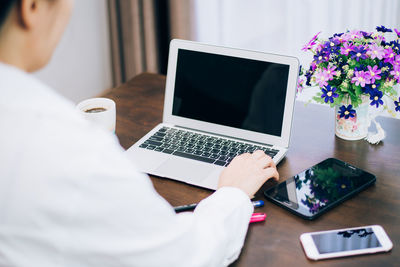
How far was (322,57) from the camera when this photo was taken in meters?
1.22

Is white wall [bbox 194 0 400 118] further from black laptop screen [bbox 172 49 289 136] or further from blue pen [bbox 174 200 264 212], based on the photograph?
blue pen [bbox 174 200 264 212]

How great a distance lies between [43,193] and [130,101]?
102cm

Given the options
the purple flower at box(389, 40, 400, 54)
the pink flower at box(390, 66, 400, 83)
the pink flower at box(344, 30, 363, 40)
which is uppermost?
the pink flower at box(344, 30, 363, 40)

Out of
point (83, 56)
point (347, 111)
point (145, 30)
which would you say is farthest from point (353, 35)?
point (83, 56)

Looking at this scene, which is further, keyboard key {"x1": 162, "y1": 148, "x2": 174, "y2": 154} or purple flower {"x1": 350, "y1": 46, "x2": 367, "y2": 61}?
keyboard key {"x1": 162, "y1": 148, "x2": 174, "y2": 154}

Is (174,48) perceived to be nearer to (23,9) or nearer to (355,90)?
(355,90)

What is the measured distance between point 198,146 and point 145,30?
1.67m

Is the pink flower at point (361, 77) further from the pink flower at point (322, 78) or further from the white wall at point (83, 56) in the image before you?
the white wall at point (83, 56)

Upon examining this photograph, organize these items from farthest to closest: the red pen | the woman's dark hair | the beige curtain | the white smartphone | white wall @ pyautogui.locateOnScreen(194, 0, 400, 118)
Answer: the beige curtain → white wall @ pyautogui.locateOnScreen(194, 0, 400, 118) → the red pen → the white smartphone → the woman's dark hair

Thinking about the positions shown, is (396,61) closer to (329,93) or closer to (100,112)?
(329,93)

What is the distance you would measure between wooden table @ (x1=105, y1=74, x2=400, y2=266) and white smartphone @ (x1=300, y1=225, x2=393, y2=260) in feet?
0.04

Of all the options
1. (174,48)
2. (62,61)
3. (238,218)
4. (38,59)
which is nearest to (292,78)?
(174,48)

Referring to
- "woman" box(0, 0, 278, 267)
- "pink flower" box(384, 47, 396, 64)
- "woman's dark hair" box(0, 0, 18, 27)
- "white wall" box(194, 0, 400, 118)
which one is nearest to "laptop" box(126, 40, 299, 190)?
"pink flower" box(384, 47, 396, 64)

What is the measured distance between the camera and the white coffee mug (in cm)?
127
